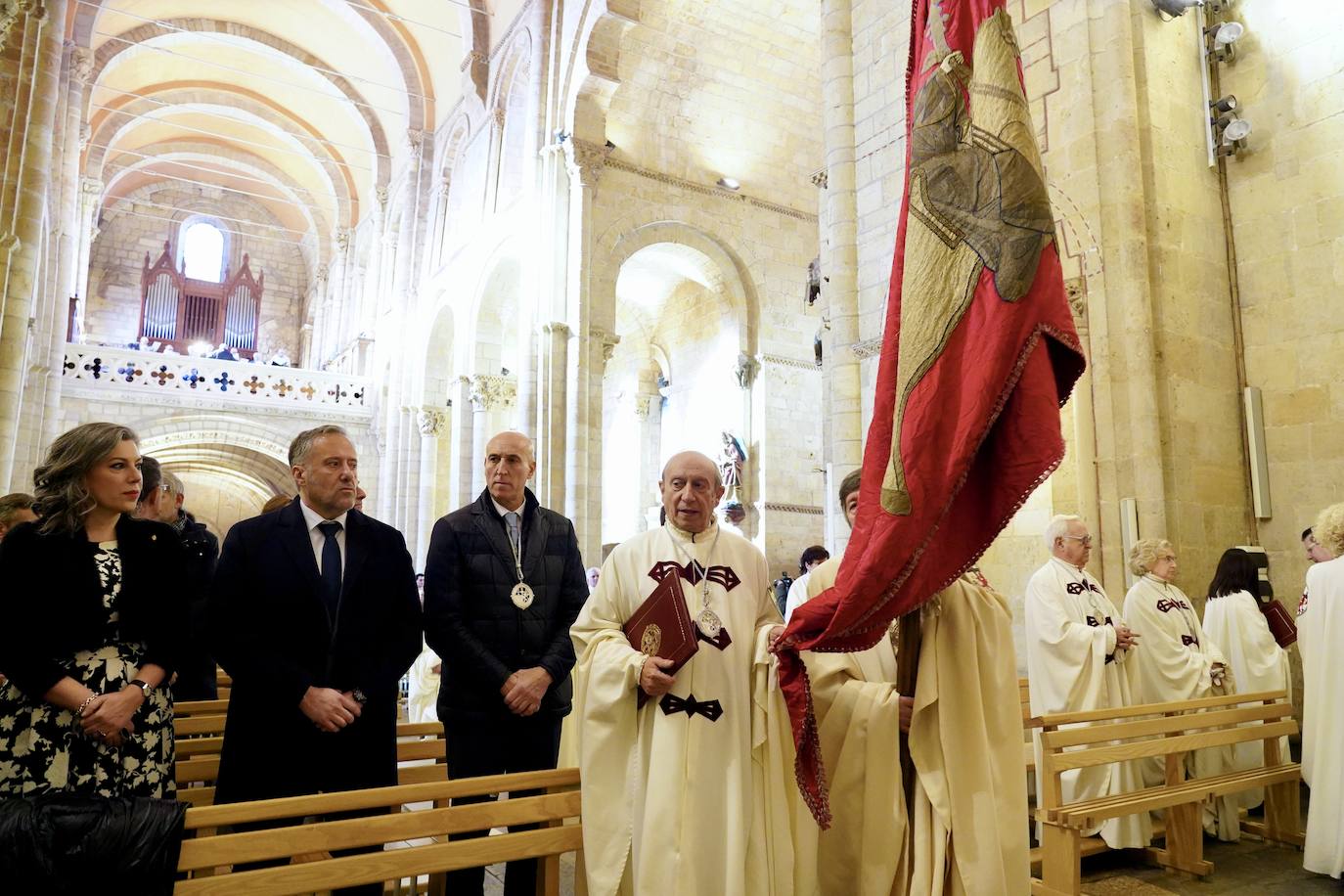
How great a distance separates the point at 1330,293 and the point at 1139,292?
4.42ft

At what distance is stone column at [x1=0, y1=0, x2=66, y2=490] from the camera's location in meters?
7.41

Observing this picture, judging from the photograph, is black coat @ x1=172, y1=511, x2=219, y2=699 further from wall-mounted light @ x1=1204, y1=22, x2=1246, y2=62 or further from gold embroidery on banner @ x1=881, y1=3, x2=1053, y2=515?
wall-mounted light @ x1=1204, y1=22, x2=1246, y2=62

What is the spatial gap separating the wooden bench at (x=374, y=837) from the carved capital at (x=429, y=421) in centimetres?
1639

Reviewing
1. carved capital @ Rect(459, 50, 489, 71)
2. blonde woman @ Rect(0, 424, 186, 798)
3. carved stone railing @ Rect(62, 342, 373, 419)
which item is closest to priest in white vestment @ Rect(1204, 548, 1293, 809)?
blonde woman @ Rect(0, 424, 186, 798)

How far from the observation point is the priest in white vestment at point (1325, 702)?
3.77m

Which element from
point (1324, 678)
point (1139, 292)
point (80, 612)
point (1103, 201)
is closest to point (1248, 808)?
point (1324, 678)

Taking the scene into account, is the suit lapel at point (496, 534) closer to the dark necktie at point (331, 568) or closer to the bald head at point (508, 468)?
the bald head at point (508, 468)

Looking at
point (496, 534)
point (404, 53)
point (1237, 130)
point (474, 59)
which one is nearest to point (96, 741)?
point (496, 534)

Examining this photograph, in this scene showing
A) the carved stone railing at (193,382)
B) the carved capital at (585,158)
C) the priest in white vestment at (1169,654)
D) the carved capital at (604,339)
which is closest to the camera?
the priest in white vestment at (1169,654)

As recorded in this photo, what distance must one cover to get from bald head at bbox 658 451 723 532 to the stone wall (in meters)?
27.3

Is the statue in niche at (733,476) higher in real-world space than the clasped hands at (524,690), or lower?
higher

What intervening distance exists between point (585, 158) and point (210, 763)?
472 inches

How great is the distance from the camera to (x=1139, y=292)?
591 cm

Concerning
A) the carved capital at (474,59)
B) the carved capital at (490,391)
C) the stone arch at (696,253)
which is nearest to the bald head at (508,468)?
the stone arch at (696,253)
